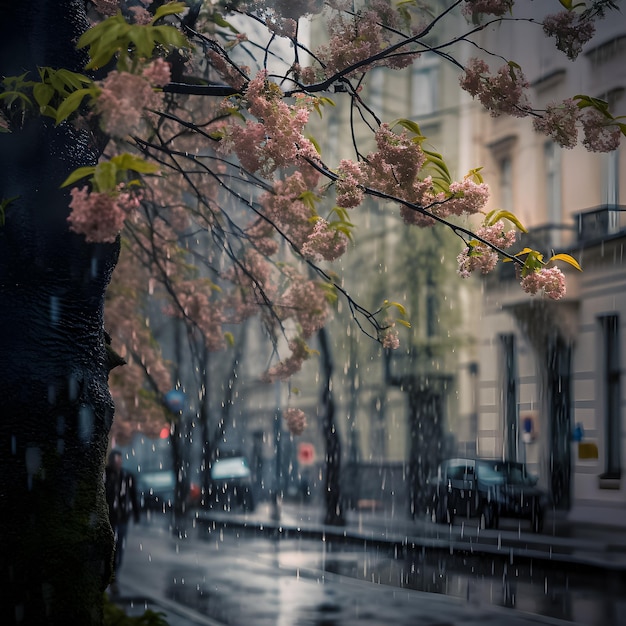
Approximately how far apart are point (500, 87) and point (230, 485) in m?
32.2

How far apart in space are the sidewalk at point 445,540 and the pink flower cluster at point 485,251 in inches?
208

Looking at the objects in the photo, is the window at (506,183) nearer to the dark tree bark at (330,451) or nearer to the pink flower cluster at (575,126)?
the dark tree bark at (330,451)

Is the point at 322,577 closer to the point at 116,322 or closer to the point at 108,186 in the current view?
the point at 116,322

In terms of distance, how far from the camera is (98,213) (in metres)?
4.54

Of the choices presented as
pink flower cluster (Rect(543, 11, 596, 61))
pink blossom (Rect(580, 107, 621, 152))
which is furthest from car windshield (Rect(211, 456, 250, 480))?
pink flower cluster (Rect(543, 11, 596, 61))

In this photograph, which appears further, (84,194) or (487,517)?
(487,517)

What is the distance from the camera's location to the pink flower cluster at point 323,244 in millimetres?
7853

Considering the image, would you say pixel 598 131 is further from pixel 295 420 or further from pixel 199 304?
pixel 199 304

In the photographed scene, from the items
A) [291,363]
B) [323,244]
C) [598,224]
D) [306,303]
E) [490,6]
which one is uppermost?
[598,224]

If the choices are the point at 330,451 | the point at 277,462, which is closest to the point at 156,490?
the point at 277,462

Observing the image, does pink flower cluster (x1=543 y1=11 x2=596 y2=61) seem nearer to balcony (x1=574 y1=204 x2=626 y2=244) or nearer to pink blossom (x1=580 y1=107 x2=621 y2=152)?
pink blossom (x1=580 y1=107 x2=621 y2=152)

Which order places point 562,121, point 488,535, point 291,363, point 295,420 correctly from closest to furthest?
1. point 562,121
2. point 291,363
3. point 295,420
4. point 488,535

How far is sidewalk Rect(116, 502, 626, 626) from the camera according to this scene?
11.9 meters

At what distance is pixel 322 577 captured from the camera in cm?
1638
